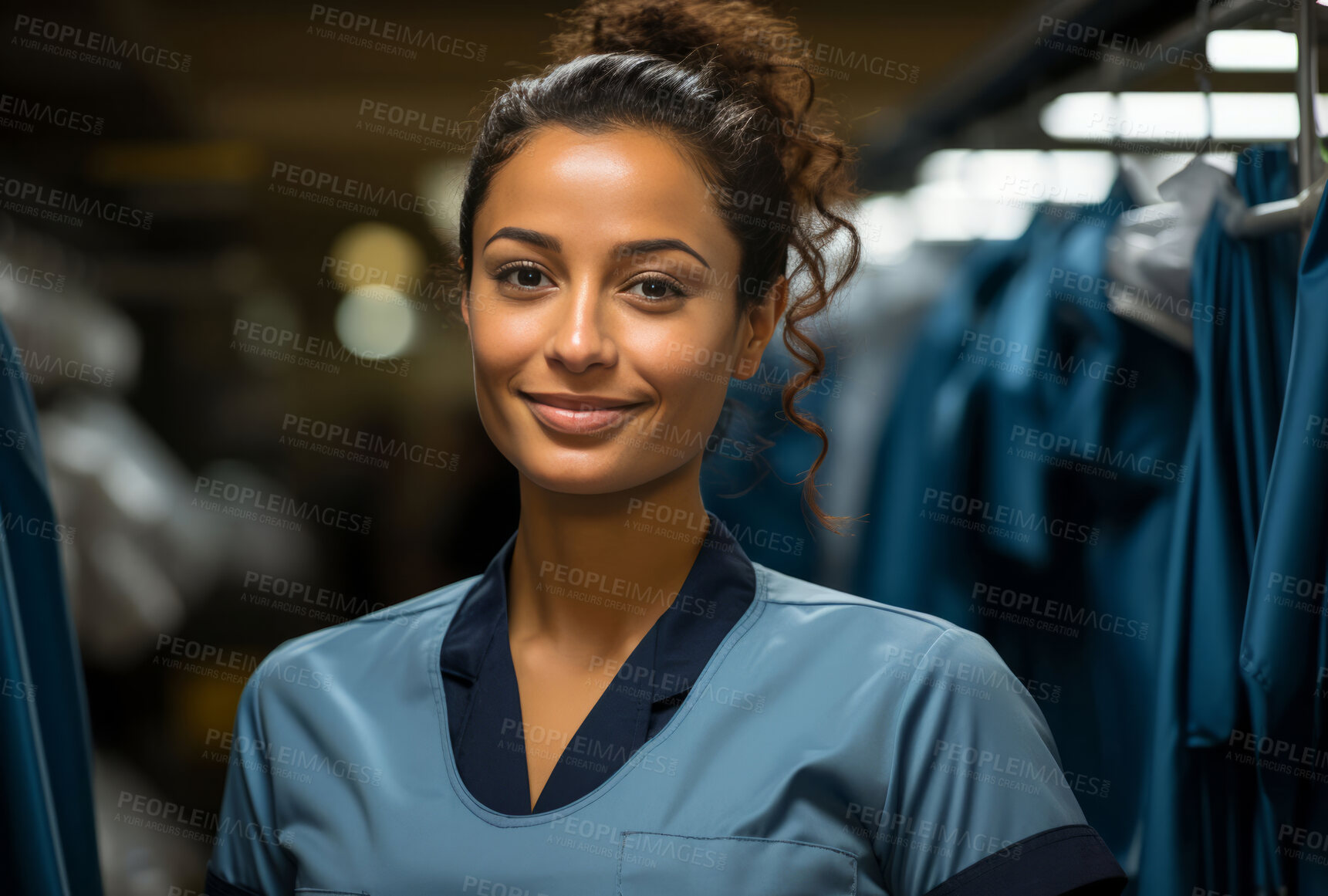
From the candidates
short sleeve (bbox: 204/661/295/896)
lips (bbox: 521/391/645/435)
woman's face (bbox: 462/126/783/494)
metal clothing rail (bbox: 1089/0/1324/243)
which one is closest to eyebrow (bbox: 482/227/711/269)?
woman's face (bbox: 462/126/783/494)

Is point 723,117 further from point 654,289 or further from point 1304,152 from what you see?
point 1304,152

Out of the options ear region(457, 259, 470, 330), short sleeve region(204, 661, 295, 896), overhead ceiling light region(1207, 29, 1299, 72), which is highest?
overhead ceiling light region(1207, 29, 1299, 72)

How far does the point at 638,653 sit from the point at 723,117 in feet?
1.54

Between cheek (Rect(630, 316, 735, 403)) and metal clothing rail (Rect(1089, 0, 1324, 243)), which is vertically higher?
metal clothing rail (Rect(1089, 0, 1324, 243))

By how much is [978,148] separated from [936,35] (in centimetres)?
38

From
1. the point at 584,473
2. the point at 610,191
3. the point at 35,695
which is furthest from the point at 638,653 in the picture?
the point at 35,695

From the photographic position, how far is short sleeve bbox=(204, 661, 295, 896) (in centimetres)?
79

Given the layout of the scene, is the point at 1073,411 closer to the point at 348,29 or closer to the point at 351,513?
the point at 351,513

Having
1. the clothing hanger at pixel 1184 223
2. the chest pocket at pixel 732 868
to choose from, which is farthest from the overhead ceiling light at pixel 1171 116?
the chest pocket at pixel 732 868

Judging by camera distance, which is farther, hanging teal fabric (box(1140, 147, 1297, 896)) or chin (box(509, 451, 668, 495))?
hanging teal fabric (box(1140, 147, 1297, 896))

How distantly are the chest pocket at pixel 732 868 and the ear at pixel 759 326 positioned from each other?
39 centimetres

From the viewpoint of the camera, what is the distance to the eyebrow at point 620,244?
0.72m

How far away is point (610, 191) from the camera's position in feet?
2.36

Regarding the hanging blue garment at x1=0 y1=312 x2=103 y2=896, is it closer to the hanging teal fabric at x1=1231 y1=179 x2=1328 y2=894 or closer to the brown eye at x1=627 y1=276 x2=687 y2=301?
the brown eye at x1=627 y1=276 x2=687 y2=301
